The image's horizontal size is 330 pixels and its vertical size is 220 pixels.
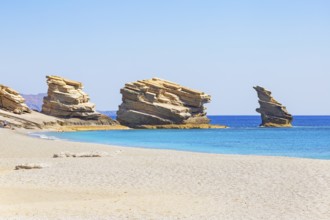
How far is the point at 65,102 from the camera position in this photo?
9356 centimetres

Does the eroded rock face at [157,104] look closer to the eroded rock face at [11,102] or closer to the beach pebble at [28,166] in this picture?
the eroded rock face at [11,102]

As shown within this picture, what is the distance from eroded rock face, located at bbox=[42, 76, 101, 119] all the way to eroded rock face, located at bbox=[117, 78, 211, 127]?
589 centimetres

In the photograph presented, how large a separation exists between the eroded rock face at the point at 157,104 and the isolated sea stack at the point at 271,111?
33.3 feet

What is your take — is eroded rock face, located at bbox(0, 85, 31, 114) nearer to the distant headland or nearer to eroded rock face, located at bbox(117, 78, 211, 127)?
the distant headland

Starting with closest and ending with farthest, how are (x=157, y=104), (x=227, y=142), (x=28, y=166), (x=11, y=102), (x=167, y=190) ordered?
(x=167, y=190) → (x=28, y=166) → (x=227, y=142) → (x=11, y=102) → (x=157, y=104)

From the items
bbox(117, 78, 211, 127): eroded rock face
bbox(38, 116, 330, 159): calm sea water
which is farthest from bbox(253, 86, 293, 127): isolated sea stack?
bbox(38, 116, 330, 159): calm sea water

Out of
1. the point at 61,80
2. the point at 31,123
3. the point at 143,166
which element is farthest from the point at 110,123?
the point at 143,166

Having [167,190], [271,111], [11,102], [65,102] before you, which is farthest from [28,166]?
[271,111]

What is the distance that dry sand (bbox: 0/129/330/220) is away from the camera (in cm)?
1535

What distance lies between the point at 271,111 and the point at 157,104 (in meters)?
23.0

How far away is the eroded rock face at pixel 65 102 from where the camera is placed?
93.2 meters

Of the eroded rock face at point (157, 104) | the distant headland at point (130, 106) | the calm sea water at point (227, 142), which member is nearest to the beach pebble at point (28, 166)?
the calm sea water at point (227, 142)

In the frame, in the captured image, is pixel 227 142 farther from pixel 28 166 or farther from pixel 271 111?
pixel 271 111

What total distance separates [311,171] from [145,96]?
73249 mm
